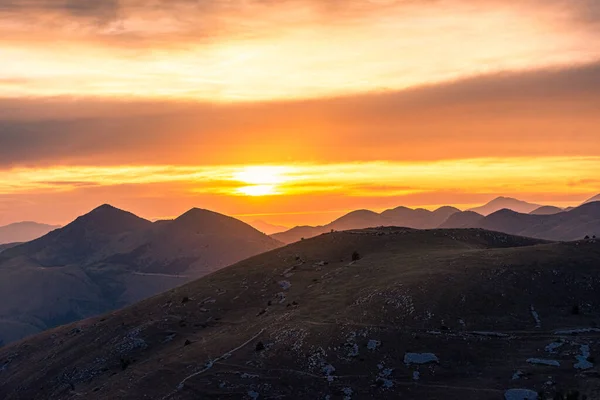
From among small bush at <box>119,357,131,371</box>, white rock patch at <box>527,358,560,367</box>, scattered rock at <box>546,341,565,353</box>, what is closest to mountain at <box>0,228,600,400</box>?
white rock patch at <box>527,358,560,367</box>

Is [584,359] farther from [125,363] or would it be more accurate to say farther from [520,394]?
[125,363]

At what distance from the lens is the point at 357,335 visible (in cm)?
8388

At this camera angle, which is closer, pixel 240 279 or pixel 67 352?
pixel 67 352

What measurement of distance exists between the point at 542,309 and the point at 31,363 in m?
106

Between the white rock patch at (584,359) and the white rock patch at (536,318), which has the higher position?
the white rock patch at (536,318)

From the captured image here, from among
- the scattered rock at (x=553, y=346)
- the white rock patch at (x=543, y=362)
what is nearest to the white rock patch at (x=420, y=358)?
the white rock patch at (x=543, y=362)

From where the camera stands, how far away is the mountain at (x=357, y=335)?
238 ft

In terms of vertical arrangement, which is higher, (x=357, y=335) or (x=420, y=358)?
(x=357, y=335)

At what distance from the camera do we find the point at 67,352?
388ft

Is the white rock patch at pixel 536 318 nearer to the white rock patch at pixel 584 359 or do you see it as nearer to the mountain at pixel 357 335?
the mountain at pixel 357 335

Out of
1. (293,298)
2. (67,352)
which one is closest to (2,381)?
(67,352)

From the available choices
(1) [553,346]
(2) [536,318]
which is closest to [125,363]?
(2) [536,318]

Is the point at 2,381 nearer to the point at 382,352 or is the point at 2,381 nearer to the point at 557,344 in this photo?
the point at 382,352

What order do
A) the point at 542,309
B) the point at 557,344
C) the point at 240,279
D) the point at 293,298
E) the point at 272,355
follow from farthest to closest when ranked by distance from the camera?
the point at 240,279, the point at 293,298, the point at 542,309, the point at 272,355, the point at 557,344
